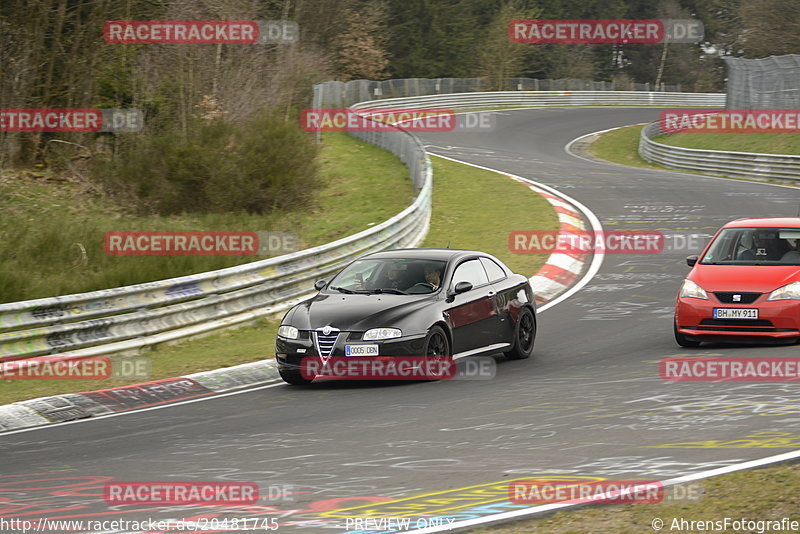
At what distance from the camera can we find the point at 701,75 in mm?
97438

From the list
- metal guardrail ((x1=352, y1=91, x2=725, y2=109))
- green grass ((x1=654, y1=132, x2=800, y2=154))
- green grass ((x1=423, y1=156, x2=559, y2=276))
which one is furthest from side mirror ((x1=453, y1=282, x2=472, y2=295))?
metal guardrail ((x1=352, y1=91, x2=725, y2=109))

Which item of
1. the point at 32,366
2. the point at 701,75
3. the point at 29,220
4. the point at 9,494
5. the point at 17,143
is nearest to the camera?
the point at 9,494

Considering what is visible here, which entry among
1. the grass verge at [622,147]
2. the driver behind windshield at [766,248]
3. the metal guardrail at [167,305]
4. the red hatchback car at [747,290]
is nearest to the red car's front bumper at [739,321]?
the red hatchback car at [747,290]

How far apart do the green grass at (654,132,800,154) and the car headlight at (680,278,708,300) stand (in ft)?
78.3

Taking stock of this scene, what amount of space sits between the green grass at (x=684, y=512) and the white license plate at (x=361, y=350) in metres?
5.38

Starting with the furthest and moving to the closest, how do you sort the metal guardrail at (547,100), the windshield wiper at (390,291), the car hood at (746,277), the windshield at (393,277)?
the metal guardrail at (547,100)
the car hood at (746,277)
the windshield at (393,277)
the windshield wiper at (390,291)

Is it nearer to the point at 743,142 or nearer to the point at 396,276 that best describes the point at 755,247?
the point at 396,276

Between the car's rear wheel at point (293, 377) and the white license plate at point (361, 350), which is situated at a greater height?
the white license plate at point (361, 350)

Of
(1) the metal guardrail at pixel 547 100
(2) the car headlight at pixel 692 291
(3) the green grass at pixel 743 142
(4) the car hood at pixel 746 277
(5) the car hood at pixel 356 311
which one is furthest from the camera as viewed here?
(1) the metal guardrail at pixel 547 100

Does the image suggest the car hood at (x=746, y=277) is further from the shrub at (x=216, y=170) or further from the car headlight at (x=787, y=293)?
the shrub at (x=216, y=170)

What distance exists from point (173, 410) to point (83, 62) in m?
19.0

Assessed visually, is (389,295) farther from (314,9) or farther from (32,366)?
(314,9)

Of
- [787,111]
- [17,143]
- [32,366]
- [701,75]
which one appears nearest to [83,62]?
[17,143]

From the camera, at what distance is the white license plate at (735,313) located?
1262cm
